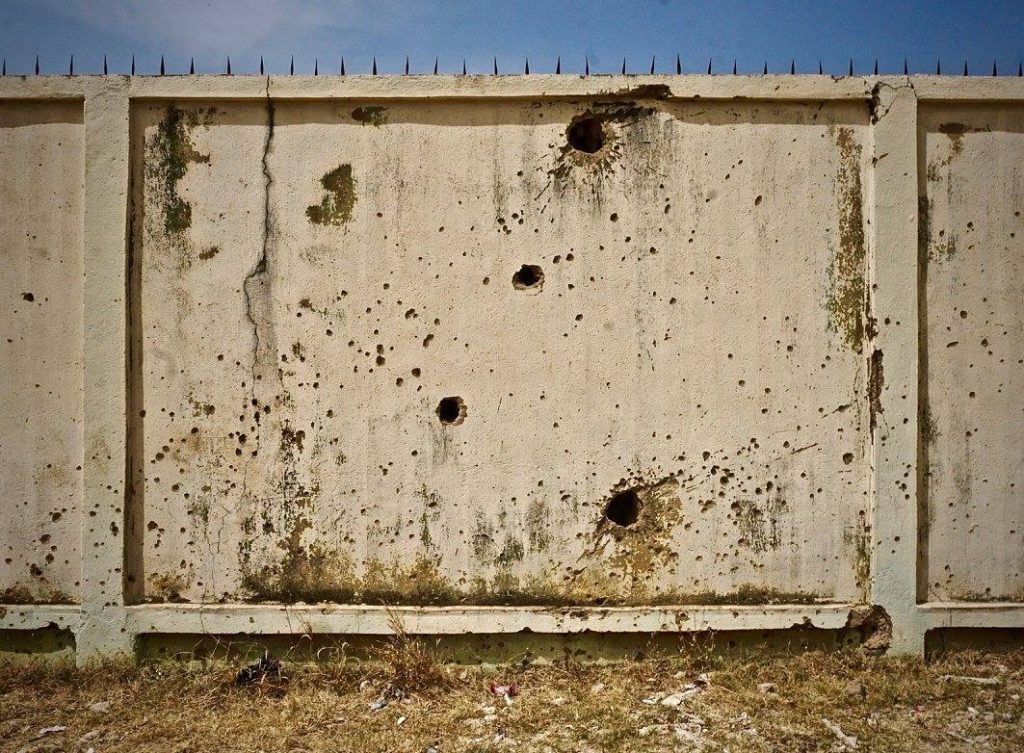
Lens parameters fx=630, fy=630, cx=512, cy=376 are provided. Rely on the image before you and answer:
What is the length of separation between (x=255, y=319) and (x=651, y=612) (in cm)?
262

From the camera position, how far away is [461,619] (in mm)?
3309

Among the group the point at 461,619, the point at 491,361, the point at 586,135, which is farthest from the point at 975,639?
the point at 586,135

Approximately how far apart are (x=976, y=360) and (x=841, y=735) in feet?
6.77

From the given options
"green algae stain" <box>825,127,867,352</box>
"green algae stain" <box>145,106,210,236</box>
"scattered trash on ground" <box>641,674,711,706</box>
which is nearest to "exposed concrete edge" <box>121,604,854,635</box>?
"scattered trash on ground" <box>641,674,711,706</box>

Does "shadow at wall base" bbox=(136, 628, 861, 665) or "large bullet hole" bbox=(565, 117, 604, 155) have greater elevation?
"large bullet hole" bbox=(565, 117, 604, 155)

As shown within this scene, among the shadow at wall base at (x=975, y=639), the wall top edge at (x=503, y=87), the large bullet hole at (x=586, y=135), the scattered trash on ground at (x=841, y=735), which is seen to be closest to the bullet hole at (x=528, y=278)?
the large bullet hole at (x=586, y=135)

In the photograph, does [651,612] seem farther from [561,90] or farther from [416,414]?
[561,90]

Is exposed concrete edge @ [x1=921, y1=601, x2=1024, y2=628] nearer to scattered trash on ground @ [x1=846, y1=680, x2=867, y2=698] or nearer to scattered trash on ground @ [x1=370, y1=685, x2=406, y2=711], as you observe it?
scattered trash on ground @ [x1=846, y1=680, x2=867, y2=698]

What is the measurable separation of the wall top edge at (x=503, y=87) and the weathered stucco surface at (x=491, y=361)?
3.2 inches

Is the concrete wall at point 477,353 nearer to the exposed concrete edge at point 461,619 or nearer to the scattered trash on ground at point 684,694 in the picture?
the exposed concrete edge at point 461,619

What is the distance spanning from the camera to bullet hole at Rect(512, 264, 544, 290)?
133 inches

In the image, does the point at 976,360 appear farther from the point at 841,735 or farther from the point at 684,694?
the point at 684,694

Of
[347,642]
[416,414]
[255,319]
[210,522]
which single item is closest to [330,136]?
[255,319]

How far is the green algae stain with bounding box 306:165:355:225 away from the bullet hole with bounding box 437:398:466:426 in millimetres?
1116
